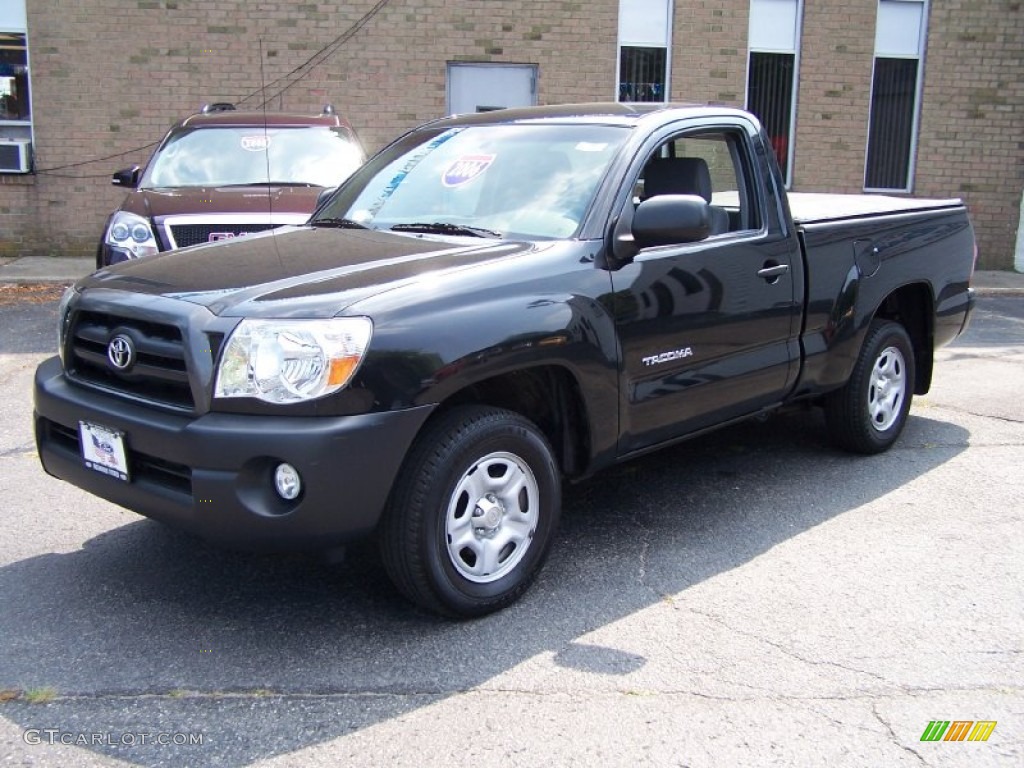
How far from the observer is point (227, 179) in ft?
27.1

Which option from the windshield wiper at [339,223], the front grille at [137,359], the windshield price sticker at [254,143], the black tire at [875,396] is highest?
the windshield price sticker at [254,143]

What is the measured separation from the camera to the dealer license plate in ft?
11.1

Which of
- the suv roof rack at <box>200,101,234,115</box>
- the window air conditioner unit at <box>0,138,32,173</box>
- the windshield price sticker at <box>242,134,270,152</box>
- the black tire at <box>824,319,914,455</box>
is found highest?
the suv roof rack at <box>200,101,234,115</box>

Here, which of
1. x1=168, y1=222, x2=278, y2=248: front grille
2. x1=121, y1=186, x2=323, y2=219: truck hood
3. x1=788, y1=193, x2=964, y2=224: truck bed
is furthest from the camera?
x1=121, y1=186, x2=323, y2=219: truck hood

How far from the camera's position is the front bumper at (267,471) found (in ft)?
10.1

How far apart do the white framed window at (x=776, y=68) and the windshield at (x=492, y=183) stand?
10025 millimetres

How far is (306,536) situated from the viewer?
3.17 meters

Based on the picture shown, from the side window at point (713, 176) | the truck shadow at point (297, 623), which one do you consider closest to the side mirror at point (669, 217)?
the side window at point (713, 176)

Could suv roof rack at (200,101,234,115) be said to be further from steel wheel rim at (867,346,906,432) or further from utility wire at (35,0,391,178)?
steel wheel rim at (867,346,906,432)

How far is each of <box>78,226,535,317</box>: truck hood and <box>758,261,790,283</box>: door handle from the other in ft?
4.32

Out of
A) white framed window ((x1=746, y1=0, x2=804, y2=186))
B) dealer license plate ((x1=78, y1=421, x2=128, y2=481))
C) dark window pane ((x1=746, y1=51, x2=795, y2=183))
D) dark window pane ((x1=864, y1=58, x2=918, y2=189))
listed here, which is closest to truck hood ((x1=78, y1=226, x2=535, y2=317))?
dealer license plate ((x1=78, y1=421, x2=128, y2=481))

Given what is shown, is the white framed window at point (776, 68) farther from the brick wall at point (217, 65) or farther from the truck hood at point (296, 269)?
the truck hood at point (296, 269)

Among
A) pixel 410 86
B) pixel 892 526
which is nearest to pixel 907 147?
pixel 410 86

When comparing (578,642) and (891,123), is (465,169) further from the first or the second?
(891,123)
